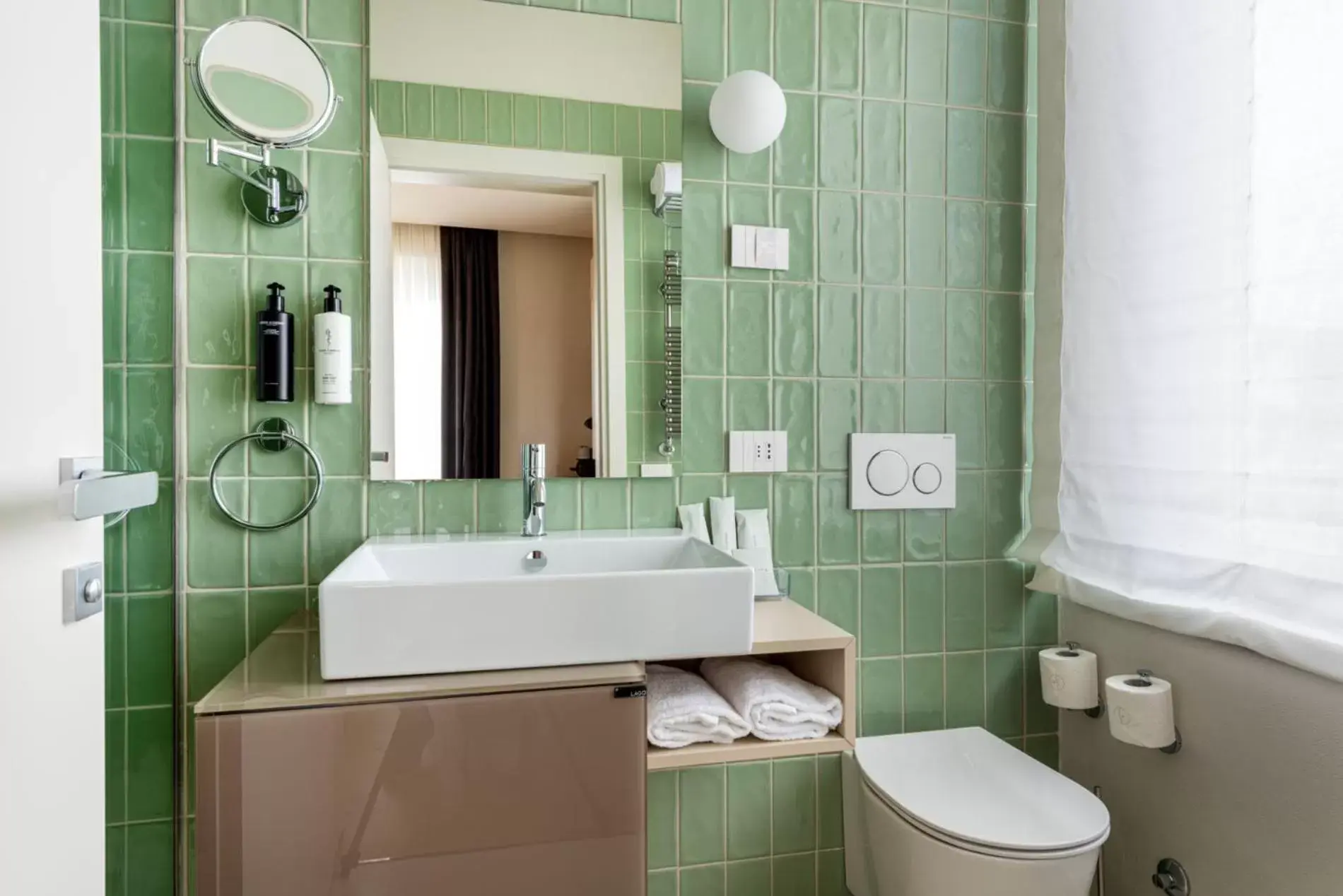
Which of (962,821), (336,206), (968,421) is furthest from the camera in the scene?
(968,421)

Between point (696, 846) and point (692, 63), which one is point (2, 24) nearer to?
point (692, 63)

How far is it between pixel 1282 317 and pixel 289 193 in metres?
1.71

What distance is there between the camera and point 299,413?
150 centimetres

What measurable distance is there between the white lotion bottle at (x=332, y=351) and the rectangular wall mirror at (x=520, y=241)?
7 centimetres

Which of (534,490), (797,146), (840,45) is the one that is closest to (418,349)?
(534,490)

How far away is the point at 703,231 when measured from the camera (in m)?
1.68

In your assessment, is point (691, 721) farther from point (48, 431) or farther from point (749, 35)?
point (749, 35)

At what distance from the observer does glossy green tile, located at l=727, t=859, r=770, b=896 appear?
64.1 inches

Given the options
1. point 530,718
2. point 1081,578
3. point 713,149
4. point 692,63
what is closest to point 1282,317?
point 1081,578

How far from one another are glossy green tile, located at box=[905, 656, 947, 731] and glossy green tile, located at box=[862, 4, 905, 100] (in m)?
1.27

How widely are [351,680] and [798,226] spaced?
1.24 m

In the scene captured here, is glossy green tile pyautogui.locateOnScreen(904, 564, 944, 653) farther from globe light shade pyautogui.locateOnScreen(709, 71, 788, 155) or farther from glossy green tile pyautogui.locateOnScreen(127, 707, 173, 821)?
glossy green tile pyautogui.locateOnScreen(127, 707, 173, 821)

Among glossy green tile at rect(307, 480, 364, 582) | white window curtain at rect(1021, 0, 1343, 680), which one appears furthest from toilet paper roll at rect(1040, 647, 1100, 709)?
glossy green tile at rect(307, 480, 364, 582)

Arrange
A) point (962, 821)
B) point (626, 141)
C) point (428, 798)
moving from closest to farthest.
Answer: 1. point (428, 798)
2. point (962, 821)
3. point (626, 141)
